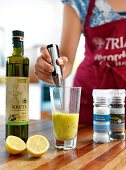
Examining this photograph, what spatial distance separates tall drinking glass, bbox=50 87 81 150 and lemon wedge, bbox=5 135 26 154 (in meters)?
0.09

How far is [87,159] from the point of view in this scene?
619mm

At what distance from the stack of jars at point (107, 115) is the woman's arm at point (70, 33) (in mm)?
431

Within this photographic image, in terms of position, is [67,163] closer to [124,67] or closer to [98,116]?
[98,116]

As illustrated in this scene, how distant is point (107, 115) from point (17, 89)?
247 mm

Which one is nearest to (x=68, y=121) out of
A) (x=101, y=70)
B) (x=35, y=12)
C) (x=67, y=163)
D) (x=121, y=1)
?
(x=67, y=163)

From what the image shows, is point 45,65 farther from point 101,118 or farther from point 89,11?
point 89,11

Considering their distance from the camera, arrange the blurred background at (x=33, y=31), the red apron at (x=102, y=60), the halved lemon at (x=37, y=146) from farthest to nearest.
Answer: the blurred background at (x=33, y=31)
the red apron at (x=102, y=60)
the halved lemon at (x=37, y=146)

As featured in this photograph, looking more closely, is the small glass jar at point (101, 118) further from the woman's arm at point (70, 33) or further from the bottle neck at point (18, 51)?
the woman's arm at point (70, 33)

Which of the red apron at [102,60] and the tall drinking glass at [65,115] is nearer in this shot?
the tall drinking glass at [65,115]

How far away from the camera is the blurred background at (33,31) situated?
4039mm

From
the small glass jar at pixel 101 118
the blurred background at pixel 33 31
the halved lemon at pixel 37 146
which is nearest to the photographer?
the halved lemon at pixel 37 146

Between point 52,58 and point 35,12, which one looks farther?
point 35,12

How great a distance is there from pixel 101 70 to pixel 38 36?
3.71 meters

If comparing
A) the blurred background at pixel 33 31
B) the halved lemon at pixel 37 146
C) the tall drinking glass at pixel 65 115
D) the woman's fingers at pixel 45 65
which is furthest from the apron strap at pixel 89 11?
the blurred background at pixel 33 31
